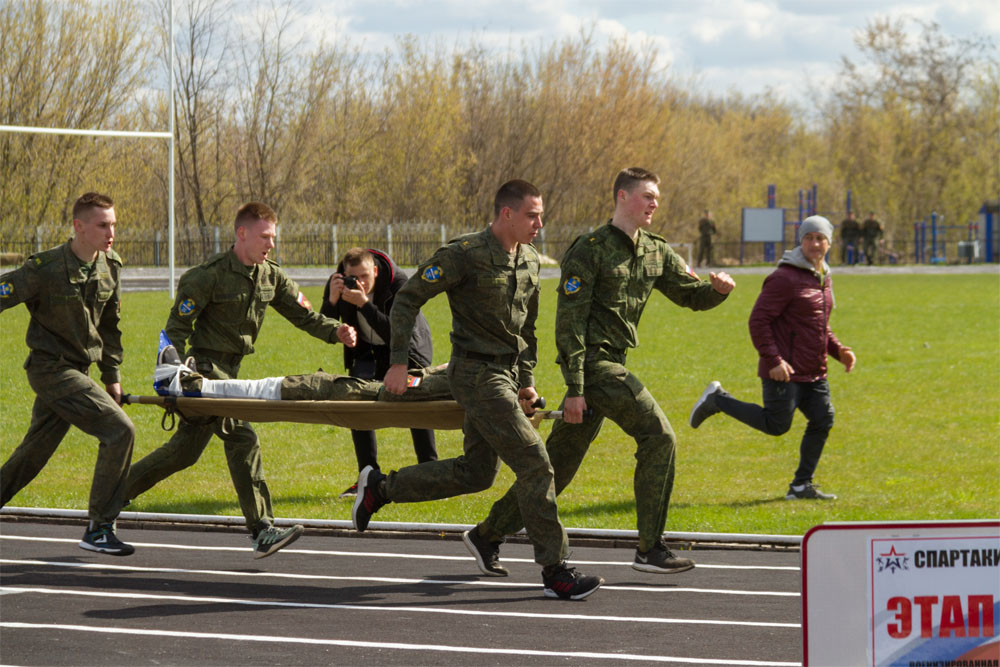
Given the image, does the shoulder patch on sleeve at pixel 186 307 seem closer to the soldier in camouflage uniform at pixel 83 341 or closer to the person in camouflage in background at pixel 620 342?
the soldier in camouflage uniform at pixel 83 341

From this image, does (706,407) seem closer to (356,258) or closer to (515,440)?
(356,258)

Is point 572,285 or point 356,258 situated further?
point 356,258

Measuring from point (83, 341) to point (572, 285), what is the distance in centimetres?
286

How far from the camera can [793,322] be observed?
9.60m

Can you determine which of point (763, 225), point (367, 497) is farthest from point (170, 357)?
point (763, 225)

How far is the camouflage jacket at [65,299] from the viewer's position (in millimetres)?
7648

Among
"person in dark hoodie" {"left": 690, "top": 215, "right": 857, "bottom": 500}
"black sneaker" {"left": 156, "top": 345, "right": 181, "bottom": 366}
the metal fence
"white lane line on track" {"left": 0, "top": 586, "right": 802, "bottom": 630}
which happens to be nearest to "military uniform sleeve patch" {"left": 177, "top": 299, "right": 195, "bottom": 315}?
"black sneaker" {"left": 156, "top": 345, "right": 181, "bottom": 366}

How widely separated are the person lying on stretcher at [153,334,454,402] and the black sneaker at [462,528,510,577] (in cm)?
84

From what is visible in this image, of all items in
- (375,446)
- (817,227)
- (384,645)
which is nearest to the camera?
(384,645)

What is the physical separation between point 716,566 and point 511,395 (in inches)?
66.2

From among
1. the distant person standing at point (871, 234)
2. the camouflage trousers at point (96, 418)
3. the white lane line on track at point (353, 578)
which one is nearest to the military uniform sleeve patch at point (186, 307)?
the camouflage trousers at point (96, 418)

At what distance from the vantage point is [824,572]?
127 inches

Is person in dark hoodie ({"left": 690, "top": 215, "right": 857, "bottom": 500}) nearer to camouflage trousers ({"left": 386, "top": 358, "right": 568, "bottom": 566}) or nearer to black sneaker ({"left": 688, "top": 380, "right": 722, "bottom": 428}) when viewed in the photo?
black sneaker ({"left": 688, "top": 380, "right": 722, "bottom": 428})

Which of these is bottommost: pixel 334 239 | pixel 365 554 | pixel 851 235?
pixel 365 554
